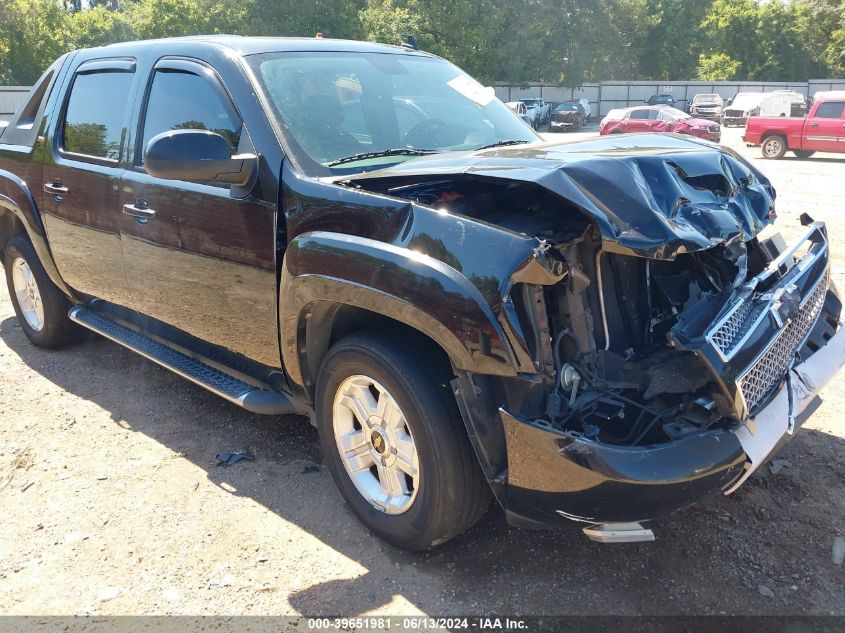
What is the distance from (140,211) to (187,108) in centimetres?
61

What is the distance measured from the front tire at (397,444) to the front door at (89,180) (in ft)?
6.08

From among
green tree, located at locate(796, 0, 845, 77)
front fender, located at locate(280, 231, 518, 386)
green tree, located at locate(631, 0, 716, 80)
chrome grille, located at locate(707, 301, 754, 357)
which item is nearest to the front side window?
front fender, located at locate(280, 231, 518, 386)

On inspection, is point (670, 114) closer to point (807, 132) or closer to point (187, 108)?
point (807, 132)

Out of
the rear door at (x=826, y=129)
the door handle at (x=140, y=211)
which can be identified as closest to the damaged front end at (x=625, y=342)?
the door handle at (x=140, y=211)

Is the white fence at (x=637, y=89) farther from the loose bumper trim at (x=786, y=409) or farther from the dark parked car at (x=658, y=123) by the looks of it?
the loose bumper trim at (x=786, y=409)

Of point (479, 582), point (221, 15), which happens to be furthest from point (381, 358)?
point (221, 15)

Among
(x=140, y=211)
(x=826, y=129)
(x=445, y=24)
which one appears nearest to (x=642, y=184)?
(x=140, y=211)

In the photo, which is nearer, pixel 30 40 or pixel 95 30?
pixel 30 40

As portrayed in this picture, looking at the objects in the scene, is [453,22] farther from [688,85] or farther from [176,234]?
[176,234]

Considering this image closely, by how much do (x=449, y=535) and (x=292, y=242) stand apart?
133 cm

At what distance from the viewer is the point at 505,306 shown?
Result: 7.43ft

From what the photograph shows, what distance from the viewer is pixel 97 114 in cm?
421

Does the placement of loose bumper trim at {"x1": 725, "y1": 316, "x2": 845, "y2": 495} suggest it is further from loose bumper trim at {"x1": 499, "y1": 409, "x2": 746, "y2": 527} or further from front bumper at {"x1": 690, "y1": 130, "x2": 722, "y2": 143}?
front bumper at {"x1": 690, "y1": 130, "x2": 722, "y2": 143}

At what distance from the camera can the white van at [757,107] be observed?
33.5m
